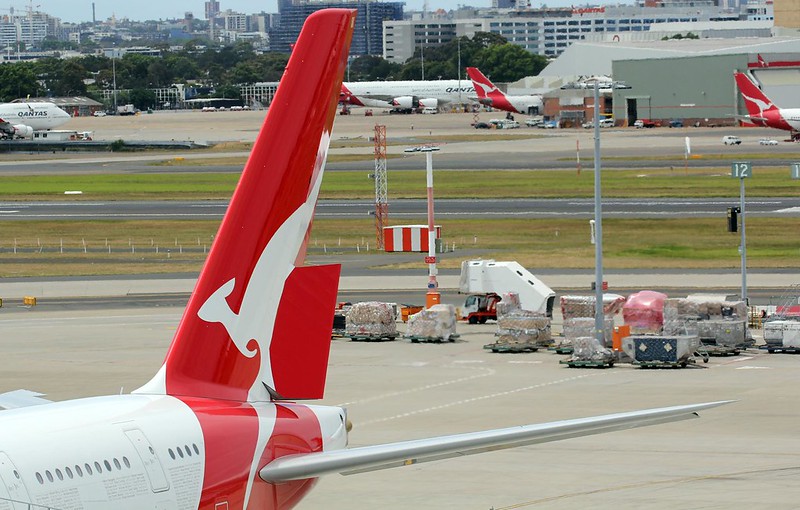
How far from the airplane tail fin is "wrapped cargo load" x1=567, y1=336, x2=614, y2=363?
3178 centimetres

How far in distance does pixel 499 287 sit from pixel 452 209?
4450 cm

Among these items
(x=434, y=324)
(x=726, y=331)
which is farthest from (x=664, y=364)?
(x=434, y=324)

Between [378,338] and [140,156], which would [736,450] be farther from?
[140,156]

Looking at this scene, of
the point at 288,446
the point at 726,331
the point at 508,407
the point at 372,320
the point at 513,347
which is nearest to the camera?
the point at 288,446

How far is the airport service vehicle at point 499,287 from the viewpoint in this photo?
5888 centimetres

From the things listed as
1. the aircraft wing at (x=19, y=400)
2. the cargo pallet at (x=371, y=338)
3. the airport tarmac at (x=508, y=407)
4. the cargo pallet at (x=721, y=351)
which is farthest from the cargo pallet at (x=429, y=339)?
the aircraft wing at (x=19, y=400)

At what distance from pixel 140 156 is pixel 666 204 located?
3613 inches

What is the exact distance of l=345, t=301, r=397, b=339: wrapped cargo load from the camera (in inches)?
2189

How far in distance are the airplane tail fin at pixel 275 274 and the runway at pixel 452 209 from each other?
7829cm

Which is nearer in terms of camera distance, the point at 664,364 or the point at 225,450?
the point at 225,450

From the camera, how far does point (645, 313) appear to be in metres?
52.7

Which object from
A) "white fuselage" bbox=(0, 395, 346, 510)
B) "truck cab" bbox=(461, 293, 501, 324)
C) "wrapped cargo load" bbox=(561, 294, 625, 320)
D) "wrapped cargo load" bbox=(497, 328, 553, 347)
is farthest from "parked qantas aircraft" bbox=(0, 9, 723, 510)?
"truck cab" bbox=(461, 293, 501, 324)

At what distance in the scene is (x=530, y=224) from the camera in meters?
93.4

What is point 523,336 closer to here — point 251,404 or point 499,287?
point 499,287
